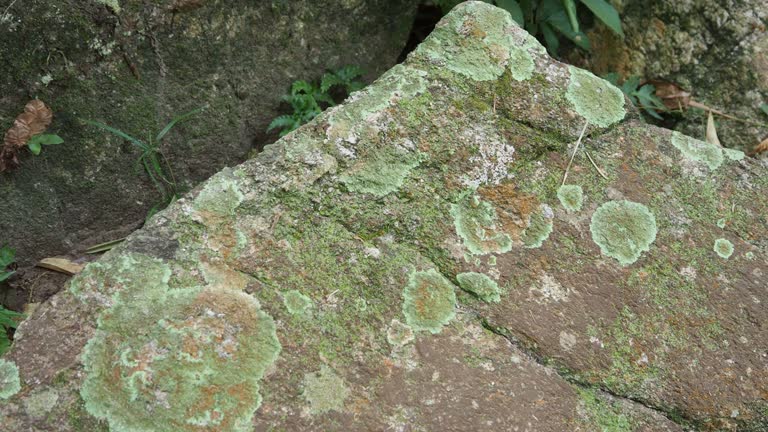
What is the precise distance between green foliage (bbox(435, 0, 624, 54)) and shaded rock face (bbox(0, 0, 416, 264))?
1.74 feet

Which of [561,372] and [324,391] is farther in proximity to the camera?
[561,372]

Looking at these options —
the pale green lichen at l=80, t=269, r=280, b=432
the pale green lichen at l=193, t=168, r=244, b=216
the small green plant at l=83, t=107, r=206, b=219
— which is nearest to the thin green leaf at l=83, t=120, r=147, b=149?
the small green plant at l=83, t=107, r=206, b=219

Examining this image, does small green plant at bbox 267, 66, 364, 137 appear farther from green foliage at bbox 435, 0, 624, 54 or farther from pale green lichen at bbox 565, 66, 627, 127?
pale green lichen at bbox 565, 66, 627, 127

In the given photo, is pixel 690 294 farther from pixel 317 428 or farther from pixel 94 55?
pixel 94 55

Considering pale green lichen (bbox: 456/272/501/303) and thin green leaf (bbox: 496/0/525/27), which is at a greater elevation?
thin green leaf (bbox: 496/0/525/27)

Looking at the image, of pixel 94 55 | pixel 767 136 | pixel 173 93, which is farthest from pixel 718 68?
pixel 94 55

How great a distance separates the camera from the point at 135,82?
2.62m

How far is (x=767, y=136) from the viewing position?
10.6 feet

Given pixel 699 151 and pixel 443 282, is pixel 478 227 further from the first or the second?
pixel 699 151

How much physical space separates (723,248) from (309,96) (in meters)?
1.64

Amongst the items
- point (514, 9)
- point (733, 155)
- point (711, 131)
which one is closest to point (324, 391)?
point (733, 155)

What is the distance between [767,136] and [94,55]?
2821 mm

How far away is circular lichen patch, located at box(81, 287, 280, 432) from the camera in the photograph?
165 cm

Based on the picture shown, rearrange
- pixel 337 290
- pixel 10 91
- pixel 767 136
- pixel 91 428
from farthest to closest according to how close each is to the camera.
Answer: pixel 767 136, pixel 10 91, pixel 337 290, pixel 91 428
